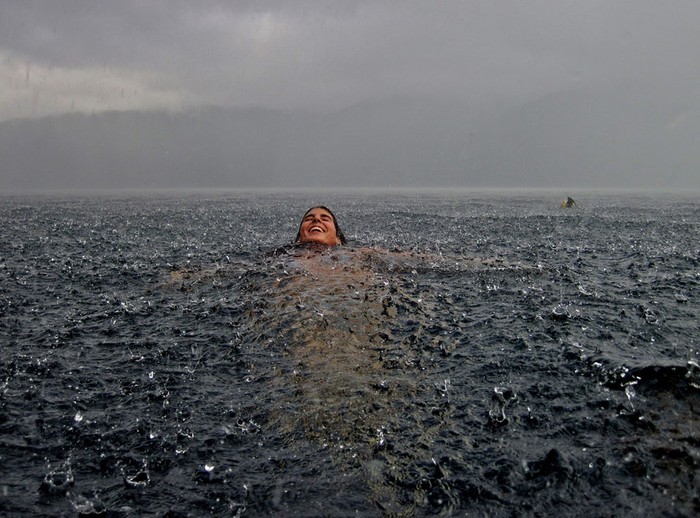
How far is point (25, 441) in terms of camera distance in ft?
14.0

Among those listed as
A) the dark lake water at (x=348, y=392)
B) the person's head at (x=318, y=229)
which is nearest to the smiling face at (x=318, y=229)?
the person's head at (x=318, y=229)

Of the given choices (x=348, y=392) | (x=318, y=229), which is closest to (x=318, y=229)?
(x=318, y=229)

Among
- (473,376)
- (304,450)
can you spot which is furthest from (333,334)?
(304,450)

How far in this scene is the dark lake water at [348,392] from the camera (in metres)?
3.56

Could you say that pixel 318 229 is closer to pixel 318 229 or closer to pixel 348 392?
pixel 318 229

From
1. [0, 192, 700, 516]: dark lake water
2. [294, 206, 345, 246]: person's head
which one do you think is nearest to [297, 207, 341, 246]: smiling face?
[294, 206, 345, 246]: person's head

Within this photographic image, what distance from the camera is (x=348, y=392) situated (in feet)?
16.8

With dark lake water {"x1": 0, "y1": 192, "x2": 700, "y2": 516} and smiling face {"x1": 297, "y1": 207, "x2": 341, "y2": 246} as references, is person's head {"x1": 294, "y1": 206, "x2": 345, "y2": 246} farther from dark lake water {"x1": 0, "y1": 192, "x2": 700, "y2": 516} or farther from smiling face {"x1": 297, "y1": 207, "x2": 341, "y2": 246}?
dark lake water {"x1": 0, "y1": 192, "x2": 700, "y2": 516}

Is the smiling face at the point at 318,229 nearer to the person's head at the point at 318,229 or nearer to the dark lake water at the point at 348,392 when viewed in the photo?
the person's head at the point at 318,229

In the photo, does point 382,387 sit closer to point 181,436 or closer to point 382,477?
point 382,477

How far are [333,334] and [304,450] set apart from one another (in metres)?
2.85

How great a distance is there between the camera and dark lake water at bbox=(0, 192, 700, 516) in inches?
140

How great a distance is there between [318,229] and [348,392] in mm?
8403

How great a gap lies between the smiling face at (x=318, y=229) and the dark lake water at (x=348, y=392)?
179cm
